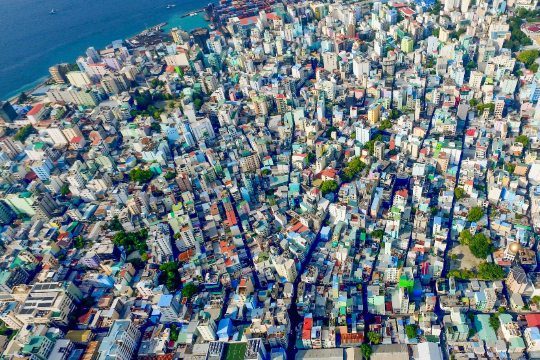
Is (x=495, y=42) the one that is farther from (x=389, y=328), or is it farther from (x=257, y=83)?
(x=389, y=328)

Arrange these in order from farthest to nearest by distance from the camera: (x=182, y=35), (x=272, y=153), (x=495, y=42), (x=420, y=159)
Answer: (x=182, y=35)
(x=495, y=42)
(x=272, y=153)
(x=420, y=159)

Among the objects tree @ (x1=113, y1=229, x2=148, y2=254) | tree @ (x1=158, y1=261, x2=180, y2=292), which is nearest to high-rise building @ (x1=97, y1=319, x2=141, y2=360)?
tree @ (x1=158, y1=261, x2=180, y2=292)

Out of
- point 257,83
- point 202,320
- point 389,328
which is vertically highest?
point 257,83

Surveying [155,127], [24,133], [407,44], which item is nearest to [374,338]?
[155,127]

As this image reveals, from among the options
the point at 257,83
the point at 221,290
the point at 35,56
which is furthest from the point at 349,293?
the point at 35,56

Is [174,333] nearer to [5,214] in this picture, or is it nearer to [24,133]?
[5,214]
